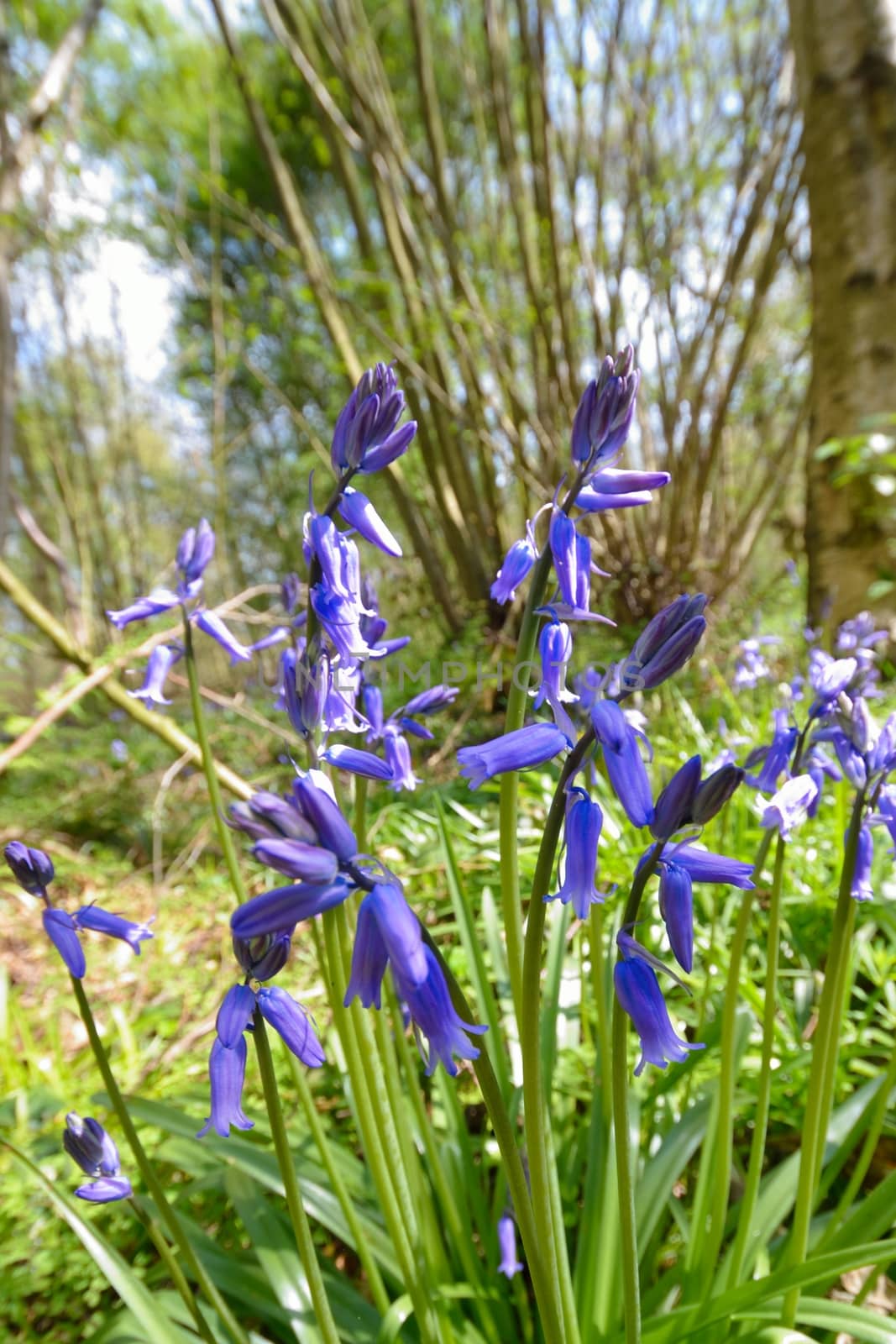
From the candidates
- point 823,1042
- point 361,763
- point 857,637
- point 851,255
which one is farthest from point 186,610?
point 851,255

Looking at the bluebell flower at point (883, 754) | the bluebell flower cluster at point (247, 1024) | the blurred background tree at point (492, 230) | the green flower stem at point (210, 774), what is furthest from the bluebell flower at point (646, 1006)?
the blurred background tree at point (492, 230)

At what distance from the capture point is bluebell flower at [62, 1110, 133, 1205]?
996mm

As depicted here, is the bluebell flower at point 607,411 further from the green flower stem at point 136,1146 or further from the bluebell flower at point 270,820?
the green flower stem at point 136,1146

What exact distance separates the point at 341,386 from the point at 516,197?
6.11 m

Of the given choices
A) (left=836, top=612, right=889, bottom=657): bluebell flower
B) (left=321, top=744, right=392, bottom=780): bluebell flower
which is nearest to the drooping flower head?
(left=321, top=744, right=392, bottom=780): bluebell flower

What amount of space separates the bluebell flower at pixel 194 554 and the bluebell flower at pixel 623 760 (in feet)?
3.48

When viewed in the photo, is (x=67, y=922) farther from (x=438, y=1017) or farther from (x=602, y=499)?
(x=602, y=499)

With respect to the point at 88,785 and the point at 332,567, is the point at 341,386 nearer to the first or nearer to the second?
the point at 88,785

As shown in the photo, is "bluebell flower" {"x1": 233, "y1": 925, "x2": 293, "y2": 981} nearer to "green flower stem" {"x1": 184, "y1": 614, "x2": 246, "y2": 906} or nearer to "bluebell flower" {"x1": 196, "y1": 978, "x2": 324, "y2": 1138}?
"bluebell flower" {"x1": 196, "y1": 978, "x2": 324, "y2": 1138}

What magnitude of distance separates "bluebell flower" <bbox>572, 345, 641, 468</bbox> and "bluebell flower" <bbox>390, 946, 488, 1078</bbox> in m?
0.61

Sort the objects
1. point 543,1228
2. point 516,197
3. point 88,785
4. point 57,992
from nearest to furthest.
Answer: point 543,1228 < point 57,992 < point 516,197 < point 88,785

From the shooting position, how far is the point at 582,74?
4.32 meters

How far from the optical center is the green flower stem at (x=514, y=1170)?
72 centimetres

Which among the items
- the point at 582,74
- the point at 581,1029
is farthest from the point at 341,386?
the point at 581,1029
